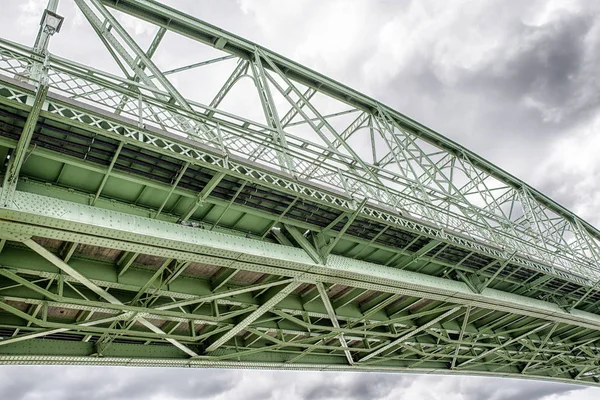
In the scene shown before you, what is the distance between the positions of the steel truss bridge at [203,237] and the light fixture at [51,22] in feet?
0.71

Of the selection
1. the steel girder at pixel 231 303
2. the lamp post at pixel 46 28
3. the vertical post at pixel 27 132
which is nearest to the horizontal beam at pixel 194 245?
the steel girder at pixel 231 303

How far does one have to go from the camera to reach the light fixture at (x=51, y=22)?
9.22m

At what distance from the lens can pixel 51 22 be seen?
30.5ft

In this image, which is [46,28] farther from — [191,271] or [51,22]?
[191,271]

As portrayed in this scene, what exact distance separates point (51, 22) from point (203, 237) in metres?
5.51

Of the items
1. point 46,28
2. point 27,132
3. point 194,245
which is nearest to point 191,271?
point 194,245

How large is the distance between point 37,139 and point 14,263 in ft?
11.8

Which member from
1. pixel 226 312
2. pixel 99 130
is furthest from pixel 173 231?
pixel 226 312

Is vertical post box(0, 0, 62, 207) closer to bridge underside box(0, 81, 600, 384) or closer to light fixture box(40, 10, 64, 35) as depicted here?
bridge underside box(0, 81, 600, 384)

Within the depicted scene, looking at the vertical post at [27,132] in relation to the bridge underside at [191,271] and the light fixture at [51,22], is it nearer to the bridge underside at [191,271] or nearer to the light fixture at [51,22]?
the bridge underside at [191,271]

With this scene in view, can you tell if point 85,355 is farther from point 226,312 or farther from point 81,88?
point 81,88

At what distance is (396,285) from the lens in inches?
554

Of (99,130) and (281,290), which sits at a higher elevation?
(99,130)

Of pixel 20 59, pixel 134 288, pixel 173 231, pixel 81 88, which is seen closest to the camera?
pixel 20 59
